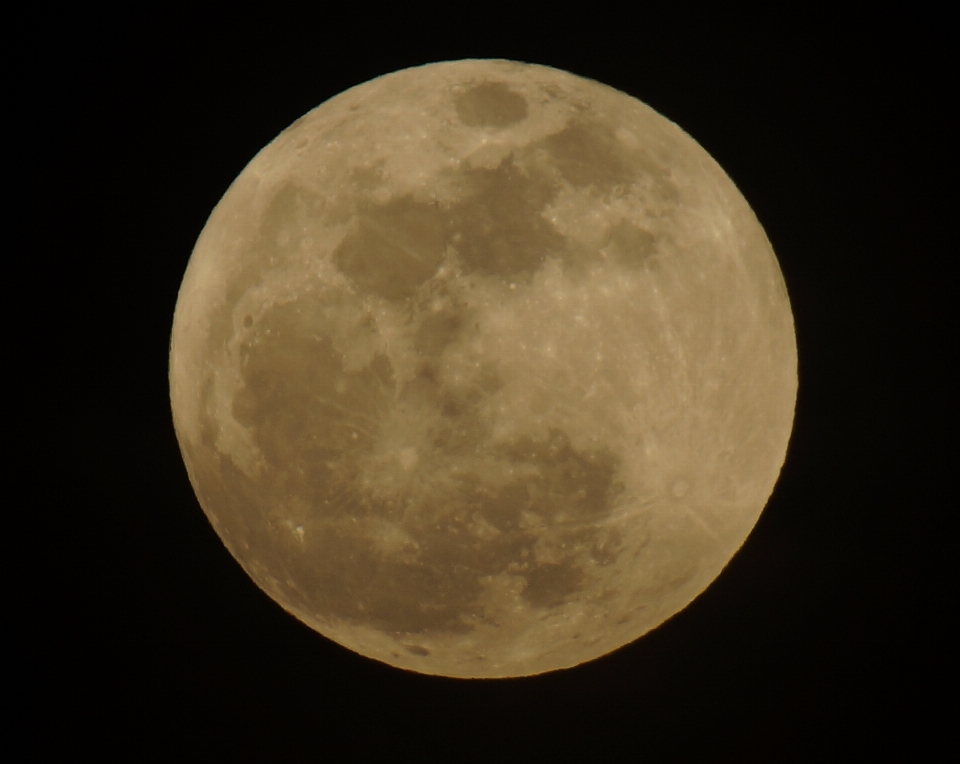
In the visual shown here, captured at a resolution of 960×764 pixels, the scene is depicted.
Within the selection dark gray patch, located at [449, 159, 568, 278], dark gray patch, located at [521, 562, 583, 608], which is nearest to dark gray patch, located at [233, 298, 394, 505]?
dark gray patch, located at [449, 159, 568, 278]

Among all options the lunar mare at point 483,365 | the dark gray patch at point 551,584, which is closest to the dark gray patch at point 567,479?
the lunar mare at point 483,365

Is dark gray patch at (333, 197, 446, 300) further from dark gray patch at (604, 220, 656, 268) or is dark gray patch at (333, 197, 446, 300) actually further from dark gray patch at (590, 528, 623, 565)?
dark gray patch at (590, 528, 623, 565)

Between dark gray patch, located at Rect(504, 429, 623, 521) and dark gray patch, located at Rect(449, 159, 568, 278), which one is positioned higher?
dark gray patch, located at Rect(449, 159, 568, 278)

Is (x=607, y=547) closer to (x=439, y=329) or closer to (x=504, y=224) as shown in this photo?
(x=439, y=329)

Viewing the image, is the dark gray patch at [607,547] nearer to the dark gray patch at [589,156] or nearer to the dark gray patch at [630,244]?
the dark gray patch at [630,244]

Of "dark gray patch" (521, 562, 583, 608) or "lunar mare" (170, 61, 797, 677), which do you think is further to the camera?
"dark gray patch" (521, 562, 583, 608)

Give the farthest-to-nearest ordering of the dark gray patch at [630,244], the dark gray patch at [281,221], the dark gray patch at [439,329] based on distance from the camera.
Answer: the dark gray patch at [281,221] → the dark gray patch at [630,244] → the dark gray patch at [439,329]
